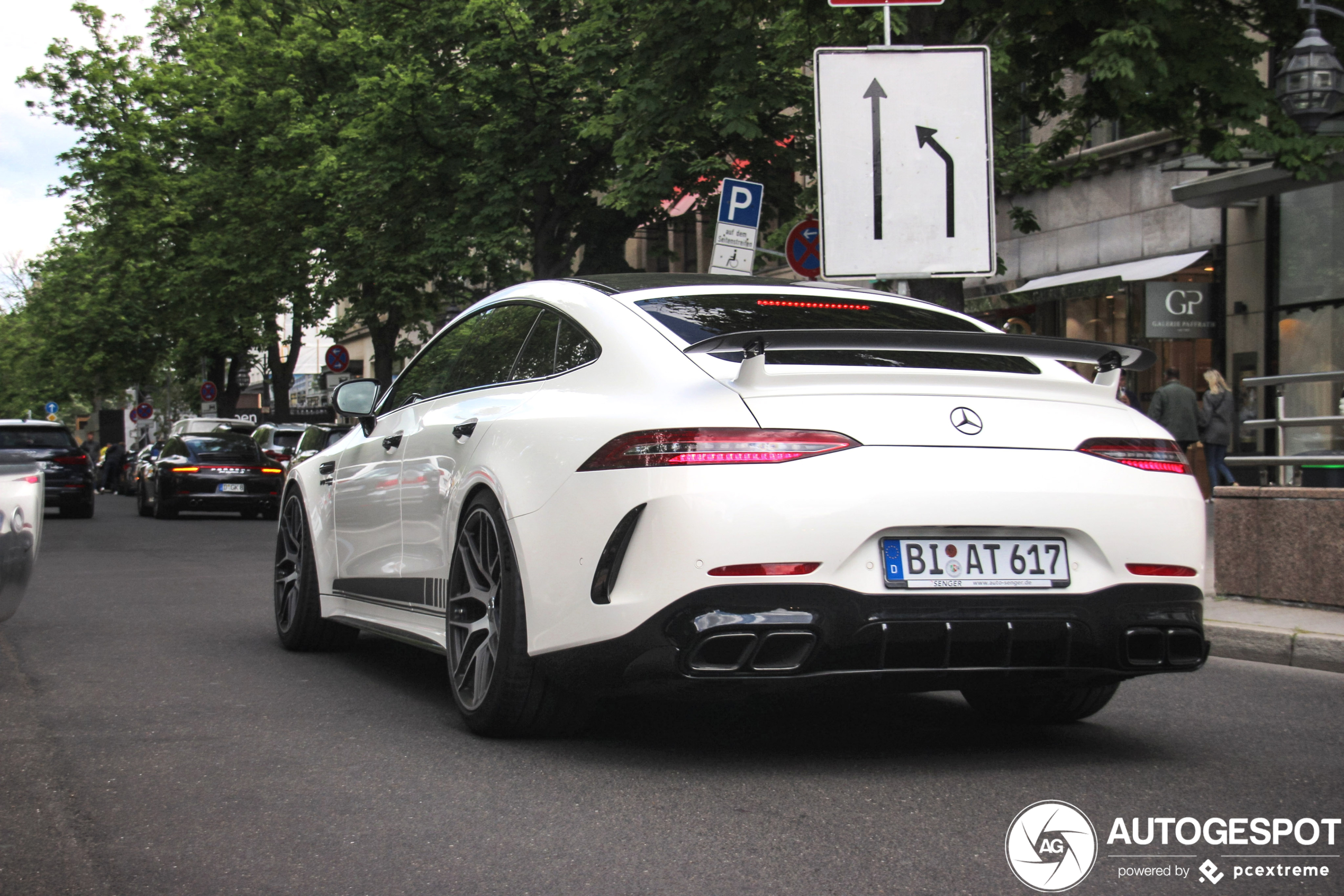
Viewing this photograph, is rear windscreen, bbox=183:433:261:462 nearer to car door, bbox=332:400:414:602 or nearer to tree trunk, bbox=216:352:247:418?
car door, bbox=332:400:414:602

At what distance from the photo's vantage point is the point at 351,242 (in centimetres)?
3022

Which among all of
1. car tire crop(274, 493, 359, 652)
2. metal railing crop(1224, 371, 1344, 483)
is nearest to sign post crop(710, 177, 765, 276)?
metal railing crop(1224, 371, 1344, 483)

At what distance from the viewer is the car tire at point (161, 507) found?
26.8 meters

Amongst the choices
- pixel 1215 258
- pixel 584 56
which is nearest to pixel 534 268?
pixel 584 56

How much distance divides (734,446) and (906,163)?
22.9ft

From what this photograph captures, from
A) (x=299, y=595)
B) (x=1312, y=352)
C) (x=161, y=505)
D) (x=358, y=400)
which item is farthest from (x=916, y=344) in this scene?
(x=161, y=505)

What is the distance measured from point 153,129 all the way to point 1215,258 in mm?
28437

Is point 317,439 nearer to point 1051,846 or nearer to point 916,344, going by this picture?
point 916,344

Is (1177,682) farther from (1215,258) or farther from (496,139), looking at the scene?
(496,139)

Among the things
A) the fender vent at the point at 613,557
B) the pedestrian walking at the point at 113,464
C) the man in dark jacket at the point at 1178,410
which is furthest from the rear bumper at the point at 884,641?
the pedestrian walking at the point at 113,464

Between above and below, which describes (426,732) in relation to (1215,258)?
below

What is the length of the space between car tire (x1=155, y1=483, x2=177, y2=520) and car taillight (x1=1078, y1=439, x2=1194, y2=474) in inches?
947

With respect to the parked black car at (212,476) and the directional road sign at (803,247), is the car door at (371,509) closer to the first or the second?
the directional road sign at (803,247)
